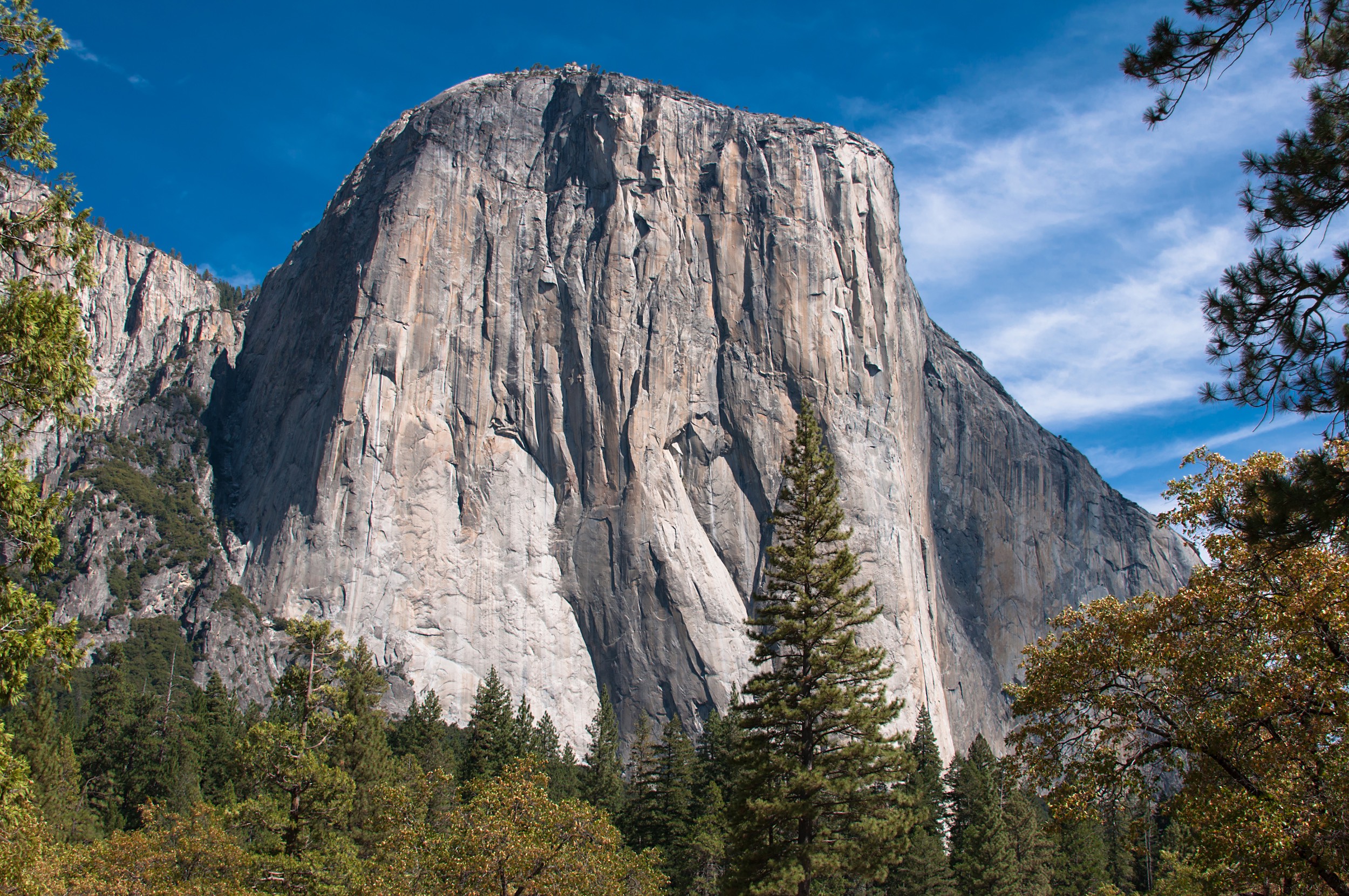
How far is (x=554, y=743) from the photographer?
188 feet

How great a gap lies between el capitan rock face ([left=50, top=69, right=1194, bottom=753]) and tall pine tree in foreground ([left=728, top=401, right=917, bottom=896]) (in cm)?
5418

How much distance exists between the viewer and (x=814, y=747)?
64.6 ft

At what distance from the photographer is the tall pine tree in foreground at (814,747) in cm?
1833

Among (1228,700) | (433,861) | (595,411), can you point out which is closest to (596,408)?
(595,411)

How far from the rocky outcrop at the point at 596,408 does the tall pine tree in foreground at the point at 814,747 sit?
54390 millimetres

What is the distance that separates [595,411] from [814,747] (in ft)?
206

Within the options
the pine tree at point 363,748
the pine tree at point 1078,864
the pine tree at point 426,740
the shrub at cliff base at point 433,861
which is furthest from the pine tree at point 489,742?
the pine tree at point 1078,864

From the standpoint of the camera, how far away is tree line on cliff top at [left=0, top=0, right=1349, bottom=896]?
8.17 m

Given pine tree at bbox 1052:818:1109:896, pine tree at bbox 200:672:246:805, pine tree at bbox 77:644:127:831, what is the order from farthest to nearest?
pine tree at bbox 200:672:246:805 → pine tree at bbox 77:644:127:831 → pine tree at bbox 1052:818:1109:896

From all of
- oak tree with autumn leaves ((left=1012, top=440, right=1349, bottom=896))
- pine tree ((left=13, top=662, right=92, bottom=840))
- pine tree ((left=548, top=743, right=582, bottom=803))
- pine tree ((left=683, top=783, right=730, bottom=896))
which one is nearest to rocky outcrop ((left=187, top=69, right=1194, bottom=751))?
pine tree ((left=548, top=743, right=582, bottom=803))

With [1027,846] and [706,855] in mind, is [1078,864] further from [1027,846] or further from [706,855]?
[706,855]

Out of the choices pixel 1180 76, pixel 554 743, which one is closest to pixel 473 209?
pixel 554 743

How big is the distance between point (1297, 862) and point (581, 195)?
284 ft

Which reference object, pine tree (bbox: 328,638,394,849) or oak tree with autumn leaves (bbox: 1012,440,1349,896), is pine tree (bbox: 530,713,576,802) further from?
oak tree with autumn leaves (bbox: 1012,440,1349,896)
